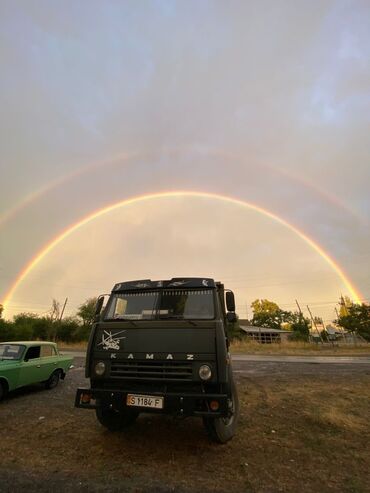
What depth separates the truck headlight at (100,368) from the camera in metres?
5.47

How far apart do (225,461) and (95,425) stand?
3.16 metres

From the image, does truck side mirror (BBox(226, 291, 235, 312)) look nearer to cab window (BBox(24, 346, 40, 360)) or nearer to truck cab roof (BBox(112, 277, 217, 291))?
truck cab roof (BBox(112, 277, 217, 291))

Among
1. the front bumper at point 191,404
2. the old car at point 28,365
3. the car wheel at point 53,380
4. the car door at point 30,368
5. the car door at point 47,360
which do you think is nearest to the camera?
the front bumper at point 191,404

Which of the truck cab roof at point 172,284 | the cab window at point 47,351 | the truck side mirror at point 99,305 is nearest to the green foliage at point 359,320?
the cab window at point 47,351

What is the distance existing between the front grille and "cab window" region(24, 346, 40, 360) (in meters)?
5.77

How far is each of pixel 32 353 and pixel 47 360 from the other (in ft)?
2.68

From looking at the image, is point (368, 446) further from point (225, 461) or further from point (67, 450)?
point (67, 450)

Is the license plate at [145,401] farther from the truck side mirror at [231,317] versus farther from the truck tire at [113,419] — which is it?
the truck side mirror at [231,317]

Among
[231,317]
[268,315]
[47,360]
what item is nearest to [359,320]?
[268,315]

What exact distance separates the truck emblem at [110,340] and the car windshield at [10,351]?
538cm

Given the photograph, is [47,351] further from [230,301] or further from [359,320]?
[359,320]

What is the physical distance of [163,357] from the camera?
5.18m

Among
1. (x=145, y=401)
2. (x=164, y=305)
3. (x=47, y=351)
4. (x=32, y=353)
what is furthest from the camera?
(x=47, y=351)

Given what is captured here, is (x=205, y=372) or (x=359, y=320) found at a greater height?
(x=359, y=320)
